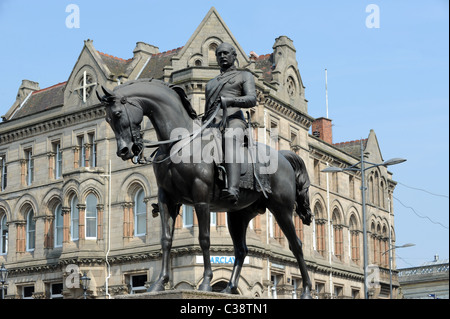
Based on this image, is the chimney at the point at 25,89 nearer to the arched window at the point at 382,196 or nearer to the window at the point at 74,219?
the window at the point at 74,219

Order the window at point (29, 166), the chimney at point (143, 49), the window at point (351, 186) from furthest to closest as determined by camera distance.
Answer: the window at point (351, 186), the window at point (29, 166), the chimney at point (143, 49)

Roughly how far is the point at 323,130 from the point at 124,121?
54437mm

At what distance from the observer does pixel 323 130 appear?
64750 mm

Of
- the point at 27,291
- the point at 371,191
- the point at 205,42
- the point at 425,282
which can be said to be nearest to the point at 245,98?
the point at 205,42

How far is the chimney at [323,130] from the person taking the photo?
6475 cm

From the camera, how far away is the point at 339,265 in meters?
58.6

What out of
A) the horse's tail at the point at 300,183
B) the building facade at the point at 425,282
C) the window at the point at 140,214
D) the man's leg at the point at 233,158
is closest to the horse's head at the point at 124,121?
the man's leg at the point at 233,158

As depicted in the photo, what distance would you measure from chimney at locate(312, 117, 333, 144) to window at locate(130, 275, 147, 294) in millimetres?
23438

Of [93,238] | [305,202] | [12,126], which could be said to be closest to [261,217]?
[93,238]

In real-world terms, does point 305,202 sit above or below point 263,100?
below

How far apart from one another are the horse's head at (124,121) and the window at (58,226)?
134ft

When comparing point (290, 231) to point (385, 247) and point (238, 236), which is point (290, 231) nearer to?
point (238, 236)
